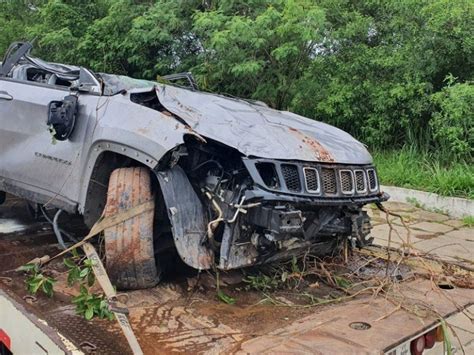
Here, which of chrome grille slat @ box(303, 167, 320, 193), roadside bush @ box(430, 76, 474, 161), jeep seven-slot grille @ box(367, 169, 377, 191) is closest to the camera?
chrome grille slat @ box(303, 167, 320, 193)

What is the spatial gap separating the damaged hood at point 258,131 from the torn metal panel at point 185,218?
0.30 metres

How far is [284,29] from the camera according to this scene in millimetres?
8125

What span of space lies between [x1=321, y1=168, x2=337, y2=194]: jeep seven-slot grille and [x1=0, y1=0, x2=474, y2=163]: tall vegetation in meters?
4.73

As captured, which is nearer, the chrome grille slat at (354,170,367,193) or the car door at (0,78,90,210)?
the chrome grille slat at (354,170,367,193)

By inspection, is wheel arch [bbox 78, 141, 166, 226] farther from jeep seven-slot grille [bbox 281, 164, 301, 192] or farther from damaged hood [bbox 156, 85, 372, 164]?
jeep seven-slot grille [bbox 281, 164, 301, 192]

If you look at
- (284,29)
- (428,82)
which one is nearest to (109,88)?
(284,29)

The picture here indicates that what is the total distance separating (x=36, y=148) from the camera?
3723 millimetres

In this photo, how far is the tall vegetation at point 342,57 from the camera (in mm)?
7430

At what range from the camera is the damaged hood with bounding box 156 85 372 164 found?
9.34 feet

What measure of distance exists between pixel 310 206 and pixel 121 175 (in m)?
1.06

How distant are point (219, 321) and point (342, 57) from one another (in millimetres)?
6984

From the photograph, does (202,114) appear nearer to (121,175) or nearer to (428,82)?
(121,175)

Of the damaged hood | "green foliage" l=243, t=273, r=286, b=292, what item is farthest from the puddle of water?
"green foliage" l=243, t=273, r=286, b=292

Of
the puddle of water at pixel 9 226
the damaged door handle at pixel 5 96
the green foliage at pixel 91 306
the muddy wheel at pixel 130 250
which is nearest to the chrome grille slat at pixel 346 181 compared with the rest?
the muddy wheel at pixel 130 250
